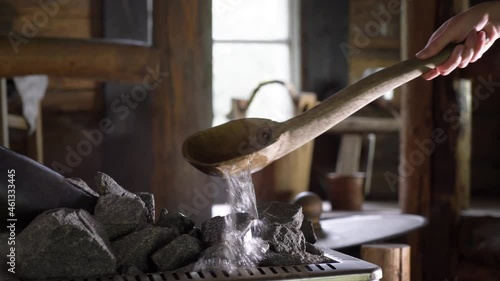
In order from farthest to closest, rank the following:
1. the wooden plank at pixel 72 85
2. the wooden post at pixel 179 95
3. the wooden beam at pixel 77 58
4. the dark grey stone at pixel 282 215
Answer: the wooden plank at pixel 72 85, the wooden post at pixel 179 95, the wooden beam at pixel 77 58, the dark grey stone at pixel 282 215

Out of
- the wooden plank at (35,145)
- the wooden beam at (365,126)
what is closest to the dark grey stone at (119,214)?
the wooden plank at (35,145)

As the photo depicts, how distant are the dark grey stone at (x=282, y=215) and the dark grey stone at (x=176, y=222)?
0.61 feet

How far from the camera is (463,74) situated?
143 inches

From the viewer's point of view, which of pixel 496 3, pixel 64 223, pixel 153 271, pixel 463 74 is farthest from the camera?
pixel 463 74

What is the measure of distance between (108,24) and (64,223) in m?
3.76

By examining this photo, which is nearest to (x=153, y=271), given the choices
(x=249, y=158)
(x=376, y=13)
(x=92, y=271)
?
(x=92, y=271)

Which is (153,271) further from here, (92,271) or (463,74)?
(463,74)

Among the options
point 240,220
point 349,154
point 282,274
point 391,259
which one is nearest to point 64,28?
point 349,154

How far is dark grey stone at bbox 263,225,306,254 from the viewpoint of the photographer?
154cm

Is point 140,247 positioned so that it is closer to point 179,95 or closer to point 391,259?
point 391,259

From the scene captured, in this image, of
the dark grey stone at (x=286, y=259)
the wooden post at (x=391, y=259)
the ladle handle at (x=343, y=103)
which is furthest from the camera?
the wooden post at (x=391, y=259)

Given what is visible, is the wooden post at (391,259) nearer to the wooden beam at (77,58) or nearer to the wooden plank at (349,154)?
the wooden beam at (77,58)

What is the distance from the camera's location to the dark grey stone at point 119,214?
1564mm

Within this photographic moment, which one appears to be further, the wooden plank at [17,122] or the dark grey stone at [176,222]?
the wooden plank at [17,122]
